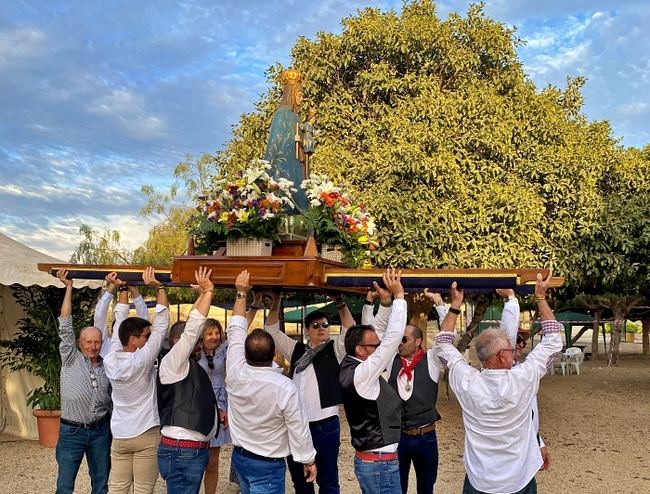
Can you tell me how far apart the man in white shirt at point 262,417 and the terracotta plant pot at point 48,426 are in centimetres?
631

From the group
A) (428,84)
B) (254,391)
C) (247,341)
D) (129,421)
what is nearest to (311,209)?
(247,341)

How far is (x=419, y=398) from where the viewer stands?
5.16 metres

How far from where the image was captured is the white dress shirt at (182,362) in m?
4.45

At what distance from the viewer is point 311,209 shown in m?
4.62

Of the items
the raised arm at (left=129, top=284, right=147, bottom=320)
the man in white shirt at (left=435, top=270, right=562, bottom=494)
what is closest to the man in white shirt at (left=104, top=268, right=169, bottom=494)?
the raised arm at (left=129, top=284, right=147, bottom=320)

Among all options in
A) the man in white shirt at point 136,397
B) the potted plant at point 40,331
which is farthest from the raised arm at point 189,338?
the potted plant at point 40,331

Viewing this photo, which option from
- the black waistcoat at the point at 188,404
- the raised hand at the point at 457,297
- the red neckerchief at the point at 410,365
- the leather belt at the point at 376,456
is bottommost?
the leather belt at the point at 376,456

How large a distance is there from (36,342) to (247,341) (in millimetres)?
7368

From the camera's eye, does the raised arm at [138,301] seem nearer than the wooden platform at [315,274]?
No

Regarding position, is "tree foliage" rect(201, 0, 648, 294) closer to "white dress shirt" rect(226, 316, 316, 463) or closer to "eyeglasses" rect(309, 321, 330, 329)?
"eyeglasses" rect(309, 321, 330, 329)

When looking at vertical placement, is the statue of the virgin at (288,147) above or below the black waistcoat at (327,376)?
above

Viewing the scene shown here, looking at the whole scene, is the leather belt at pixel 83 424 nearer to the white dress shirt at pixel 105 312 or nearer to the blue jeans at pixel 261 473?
the white dress shirt at pixel 105 312

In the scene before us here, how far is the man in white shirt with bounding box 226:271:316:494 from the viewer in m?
4.18

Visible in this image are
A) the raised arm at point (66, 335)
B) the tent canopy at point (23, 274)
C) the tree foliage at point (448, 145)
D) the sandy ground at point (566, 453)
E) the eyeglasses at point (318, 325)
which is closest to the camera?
the eyeglasses at point (318, 325)
